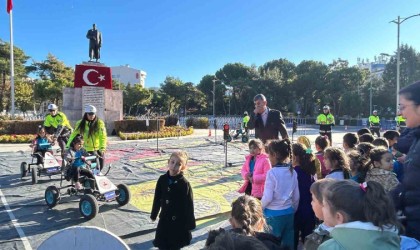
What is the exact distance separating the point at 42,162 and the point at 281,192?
6.79 m

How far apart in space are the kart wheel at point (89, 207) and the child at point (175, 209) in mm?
2066

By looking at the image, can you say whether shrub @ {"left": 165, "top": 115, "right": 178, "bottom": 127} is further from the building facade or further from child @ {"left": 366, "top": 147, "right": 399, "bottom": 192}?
the building facade

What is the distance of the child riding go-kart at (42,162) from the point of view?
794 centimetres

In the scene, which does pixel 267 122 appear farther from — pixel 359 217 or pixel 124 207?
pixel 359 217

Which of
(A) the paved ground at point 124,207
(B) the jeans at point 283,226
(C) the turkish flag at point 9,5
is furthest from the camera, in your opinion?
(C) the turkish flag at point 9,5

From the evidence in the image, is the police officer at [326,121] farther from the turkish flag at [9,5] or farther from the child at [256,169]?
the turkish flag at [9,5]

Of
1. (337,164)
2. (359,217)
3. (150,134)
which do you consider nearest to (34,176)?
(337,164)

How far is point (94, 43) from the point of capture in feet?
63.1

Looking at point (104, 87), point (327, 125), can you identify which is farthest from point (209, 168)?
point (104, 87)

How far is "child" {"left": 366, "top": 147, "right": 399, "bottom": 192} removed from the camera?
3.45 meters


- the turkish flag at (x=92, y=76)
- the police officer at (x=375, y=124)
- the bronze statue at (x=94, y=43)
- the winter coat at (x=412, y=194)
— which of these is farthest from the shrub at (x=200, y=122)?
the winter coat at (x=412, y=194)

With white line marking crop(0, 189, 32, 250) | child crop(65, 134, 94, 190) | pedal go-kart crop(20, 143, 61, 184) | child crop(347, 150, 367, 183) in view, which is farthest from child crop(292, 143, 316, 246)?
pedal go-kart crop(20, 143, 61, 184)

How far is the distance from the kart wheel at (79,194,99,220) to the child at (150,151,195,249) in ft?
6.78

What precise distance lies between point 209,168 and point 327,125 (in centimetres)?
610
